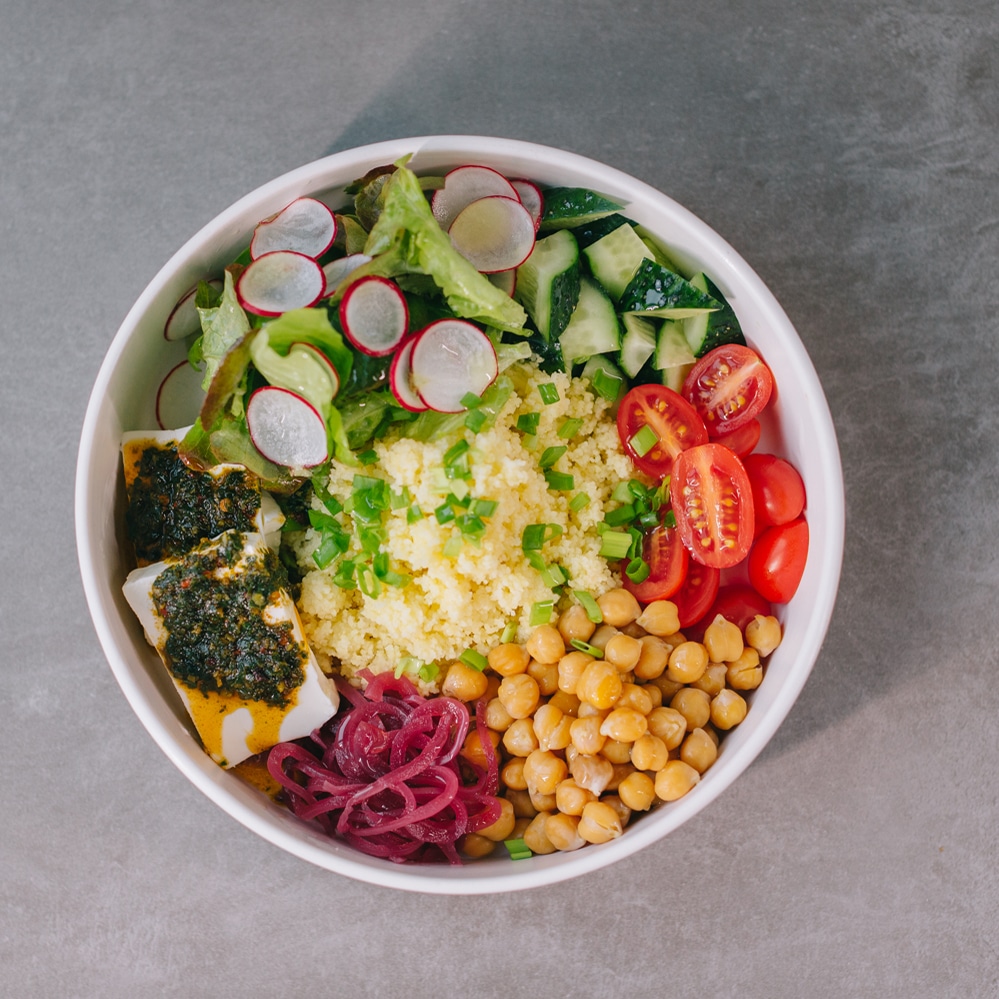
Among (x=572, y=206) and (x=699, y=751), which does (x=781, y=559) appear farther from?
(x=572, y=206)

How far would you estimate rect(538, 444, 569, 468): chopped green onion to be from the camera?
8.12 ft

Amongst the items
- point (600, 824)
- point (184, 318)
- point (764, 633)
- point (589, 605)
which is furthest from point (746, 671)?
point (184, 318)

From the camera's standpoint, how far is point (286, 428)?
7.60ft

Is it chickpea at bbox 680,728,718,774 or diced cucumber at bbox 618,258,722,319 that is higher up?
diced cucumber at bbox 618,258,722,319

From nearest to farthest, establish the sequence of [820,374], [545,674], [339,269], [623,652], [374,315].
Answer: [374,315] → [339,269] → [623,652] → [545,674] → [820,374]

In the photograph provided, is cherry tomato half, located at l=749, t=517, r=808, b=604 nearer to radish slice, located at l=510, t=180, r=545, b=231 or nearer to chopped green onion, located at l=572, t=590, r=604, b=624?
chopped green onion, located at l=572, t=590, r=604, b=624

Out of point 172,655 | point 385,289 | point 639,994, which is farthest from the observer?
point 639,994

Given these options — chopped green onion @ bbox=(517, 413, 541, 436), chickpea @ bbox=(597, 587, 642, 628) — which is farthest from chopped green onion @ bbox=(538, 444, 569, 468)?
chickpea @ bbox=(597, 587, 642, 628)

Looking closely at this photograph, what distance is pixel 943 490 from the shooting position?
2.80 meters

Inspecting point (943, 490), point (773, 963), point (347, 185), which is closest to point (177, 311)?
point (347, 185)

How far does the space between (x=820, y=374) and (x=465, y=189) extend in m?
1.32

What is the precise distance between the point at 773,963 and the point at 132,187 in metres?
3.35

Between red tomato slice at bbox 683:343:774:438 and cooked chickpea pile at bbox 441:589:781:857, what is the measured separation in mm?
600

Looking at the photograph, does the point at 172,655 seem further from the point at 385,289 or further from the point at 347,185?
the point at 347,185
